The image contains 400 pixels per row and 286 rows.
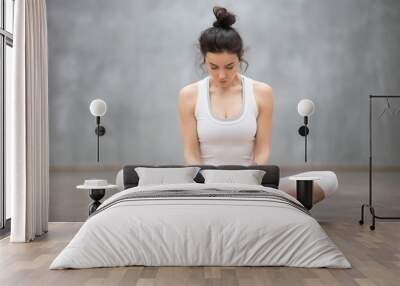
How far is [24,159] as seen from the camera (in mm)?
5305

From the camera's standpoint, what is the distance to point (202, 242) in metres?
4.12

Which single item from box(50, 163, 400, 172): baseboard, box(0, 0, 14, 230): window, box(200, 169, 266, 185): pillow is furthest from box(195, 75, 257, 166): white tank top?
box(50, 163, 400, 172): baseboard

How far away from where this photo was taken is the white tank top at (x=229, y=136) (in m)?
6.66

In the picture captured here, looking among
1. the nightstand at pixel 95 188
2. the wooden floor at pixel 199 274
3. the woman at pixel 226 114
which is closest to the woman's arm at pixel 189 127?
the woman at pixel 226 114

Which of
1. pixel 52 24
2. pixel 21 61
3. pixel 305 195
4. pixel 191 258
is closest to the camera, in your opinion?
pixel 191 258

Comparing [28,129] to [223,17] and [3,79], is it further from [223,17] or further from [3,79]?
[223,17]

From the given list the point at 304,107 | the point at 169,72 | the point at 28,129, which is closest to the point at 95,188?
the point at 28,129

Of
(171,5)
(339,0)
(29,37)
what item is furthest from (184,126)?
(339,0)

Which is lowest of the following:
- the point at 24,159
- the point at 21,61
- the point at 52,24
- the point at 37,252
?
the point at 37,252

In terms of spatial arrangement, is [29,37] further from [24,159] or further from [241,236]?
[241,236]

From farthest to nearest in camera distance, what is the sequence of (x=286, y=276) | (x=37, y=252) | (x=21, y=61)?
(x=21, y=61) < (x=37, y=252) < (x=286, y=276)

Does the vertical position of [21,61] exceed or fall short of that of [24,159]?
it exceeds it

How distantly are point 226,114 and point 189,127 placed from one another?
0.47m

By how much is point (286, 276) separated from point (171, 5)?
8.00 metres
